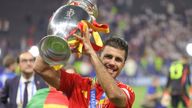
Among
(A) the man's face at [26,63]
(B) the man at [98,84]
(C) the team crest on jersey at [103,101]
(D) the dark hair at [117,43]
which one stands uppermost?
(D) the dark hair at [117,43]

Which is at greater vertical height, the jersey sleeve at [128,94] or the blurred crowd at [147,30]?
the jersey sleeve at [128,94]

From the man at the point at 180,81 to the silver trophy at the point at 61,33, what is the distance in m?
9.83

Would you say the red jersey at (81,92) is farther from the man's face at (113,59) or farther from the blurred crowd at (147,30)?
the blurred crowd at (147,30)

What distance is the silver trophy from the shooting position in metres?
3.67

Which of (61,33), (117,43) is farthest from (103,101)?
(61,33)

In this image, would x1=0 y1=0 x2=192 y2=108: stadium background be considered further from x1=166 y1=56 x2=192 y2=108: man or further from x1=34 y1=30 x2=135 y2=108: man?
x1=34 y1=30 x2=135 y2=108: man

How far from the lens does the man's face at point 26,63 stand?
7.30 m

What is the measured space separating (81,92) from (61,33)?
604 mm

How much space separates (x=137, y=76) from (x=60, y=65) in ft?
83.5

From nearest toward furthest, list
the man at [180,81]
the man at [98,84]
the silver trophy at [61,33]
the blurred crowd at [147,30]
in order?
the silver trophy at [61,33] < the man at [98,84] < the man at [180,81] < the blurred crowd at [147,30]

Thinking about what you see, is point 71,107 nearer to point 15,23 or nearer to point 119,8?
point 15,23

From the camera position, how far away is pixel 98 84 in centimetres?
417

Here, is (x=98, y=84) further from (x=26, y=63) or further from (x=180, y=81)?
(x=180, y=81)

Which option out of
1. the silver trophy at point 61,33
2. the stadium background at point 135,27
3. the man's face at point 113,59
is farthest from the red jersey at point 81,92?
the stadium background at point 135,27
